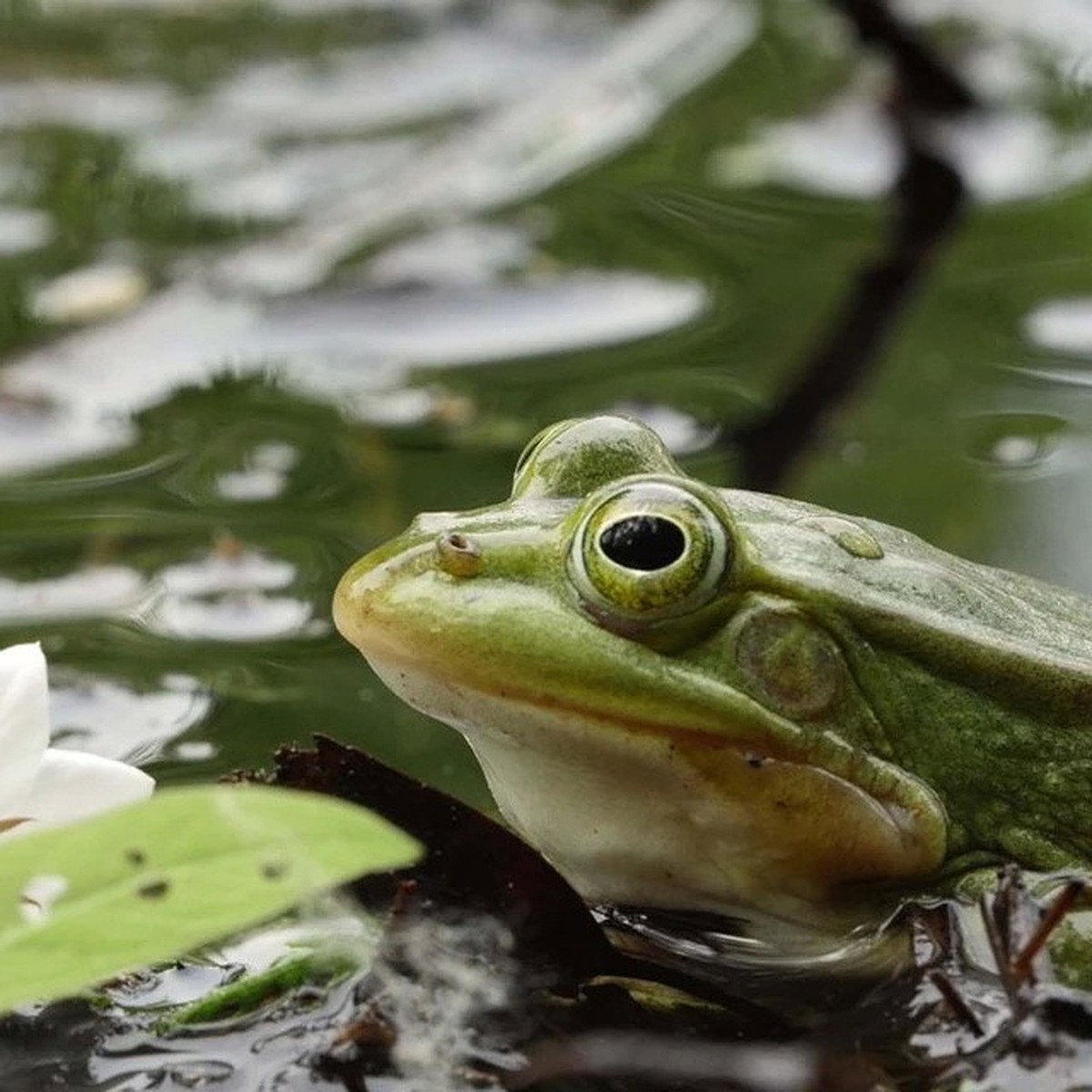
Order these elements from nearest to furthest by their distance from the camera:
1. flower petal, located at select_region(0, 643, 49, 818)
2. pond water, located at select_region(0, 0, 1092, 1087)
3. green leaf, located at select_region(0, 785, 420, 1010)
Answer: green leaf, located at select_region(0, 785, 420, 1010), flower petal, located at select_region(0, 643, 49, 818), pond water, located at select_region(0, 0, 1092, 1087)

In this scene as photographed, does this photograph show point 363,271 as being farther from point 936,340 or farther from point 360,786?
point 360,786

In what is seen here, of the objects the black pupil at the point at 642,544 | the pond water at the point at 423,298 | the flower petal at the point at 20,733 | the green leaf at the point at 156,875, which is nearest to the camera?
the green leaf at the point at 156,875

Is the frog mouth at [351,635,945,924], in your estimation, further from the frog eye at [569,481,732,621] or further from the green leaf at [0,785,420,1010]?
the green leaf at [0,785,420,1010]

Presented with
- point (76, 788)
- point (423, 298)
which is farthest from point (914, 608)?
point (423, 298)

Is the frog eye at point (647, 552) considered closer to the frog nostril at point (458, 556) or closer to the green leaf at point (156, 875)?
the frog nostril at point (458, 556)

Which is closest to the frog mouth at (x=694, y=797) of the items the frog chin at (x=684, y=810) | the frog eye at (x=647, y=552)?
the frog chin at (x=684, y=810)

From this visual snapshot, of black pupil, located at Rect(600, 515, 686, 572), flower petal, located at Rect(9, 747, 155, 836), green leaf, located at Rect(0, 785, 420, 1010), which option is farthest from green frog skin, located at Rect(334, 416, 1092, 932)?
green leaf, located at Rect(0, 785, 420, 1010)

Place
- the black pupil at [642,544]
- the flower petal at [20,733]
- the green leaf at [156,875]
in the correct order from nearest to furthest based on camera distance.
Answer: the green leaf at [156,875] → the flower petal at [20,733] → the black pupil at [642,544]

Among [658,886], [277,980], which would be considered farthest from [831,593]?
[277,980]
